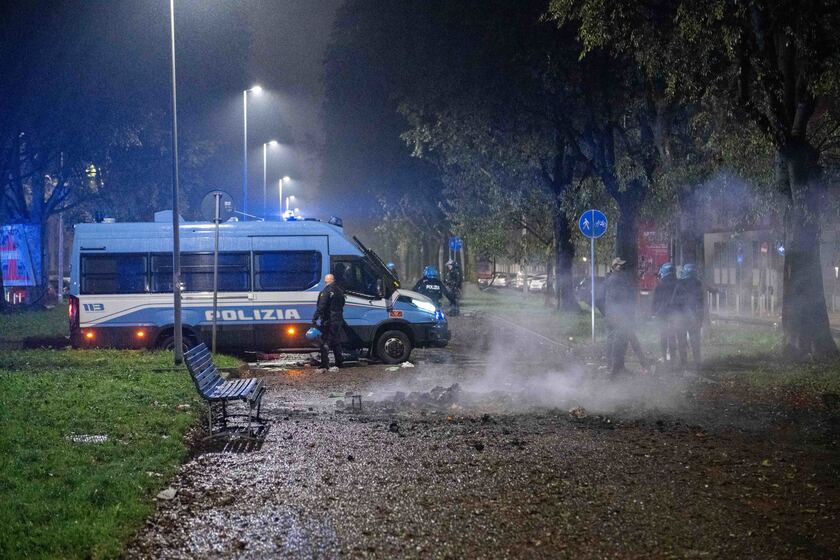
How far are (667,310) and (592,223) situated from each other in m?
5.08

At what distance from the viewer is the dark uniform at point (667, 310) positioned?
15.9 metres

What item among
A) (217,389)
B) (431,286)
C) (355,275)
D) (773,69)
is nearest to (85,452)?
(217,389)

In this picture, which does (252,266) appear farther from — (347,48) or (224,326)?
(347,48)

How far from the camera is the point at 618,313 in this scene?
47.0 feet

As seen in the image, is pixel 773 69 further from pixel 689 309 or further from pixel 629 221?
pixel 629 221

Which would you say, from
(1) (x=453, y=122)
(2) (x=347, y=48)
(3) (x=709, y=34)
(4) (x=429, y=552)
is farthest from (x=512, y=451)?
(2) (x=347, y=48)

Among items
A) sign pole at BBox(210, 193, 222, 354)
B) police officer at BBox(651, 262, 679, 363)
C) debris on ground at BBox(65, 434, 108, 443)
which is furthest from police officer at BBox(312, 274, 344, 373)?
debris on ground at BBox(65, 434, 108, 443)

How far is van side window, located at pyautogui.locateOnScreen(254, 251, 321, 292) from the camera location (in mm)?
18406

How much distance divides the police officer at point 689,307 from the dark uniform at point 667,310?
0.32 ft

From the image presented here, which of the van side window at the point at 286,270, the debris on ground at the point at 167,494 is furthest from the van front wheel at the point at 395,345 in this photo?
the debris on ground at the point at 167,494

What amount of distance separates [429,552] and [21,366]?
12.5 metres

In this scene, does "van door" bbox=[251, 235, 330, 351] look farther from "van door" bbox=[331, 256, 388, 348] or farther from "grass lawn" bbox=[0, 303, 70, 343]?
"grass lawn" bbox=[0, 303, 70, 343]

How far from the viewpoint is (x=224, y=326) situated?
59.8 feet

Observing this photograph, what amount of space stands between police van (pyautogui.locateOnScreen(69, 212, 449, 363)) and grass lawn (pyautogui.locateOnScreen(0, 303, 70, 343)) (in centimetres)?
579
